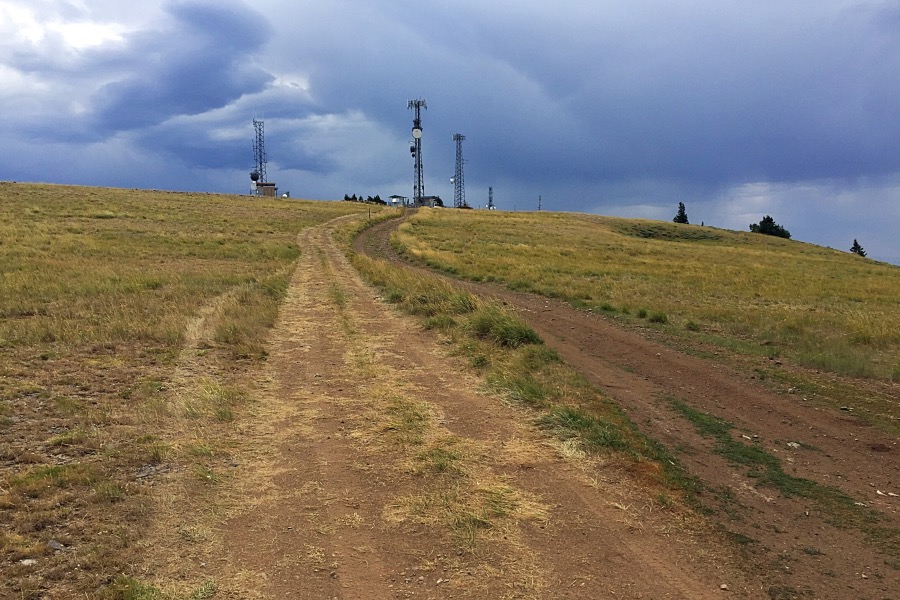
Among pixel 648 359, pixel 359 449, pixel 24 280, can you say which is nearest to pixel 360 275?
pixel 24 280

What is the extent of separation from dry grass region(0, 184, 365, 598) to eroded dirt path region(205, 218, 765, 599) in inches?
23.6

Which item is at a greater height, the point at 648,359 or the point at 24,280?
the point at 24,280

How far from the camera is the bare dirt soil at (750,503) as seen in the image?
14.2 ft

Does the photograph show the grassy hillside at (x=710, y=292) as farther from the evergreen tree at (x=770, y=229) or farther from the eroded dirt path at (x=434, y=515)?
the evergreen tree at (x=770, y=229)

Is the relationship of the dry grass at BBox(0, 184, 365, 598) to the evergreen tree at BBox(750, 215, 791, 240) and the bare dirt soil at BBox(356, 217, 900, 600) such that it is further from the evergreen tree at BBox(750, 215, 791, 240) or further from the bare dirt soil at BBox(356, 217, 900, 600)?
the evergreen tree at BBox(750, 215, 791, 240)

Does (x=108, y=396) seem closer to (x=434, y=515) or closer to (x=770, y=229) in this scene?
(x=434, y=515)

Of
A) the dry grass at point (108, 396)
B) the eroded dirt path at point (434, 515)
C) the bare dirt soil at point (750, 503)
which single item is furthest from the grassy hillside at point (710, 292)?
the dry grass at point (108, 396)

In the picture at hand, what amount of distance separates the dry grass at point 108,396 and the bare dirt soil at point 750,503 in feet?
10.1

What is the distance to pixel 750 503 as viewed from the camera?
5680mm

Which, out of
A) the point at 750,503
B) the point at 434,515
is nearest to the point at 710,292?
the point at 750,503

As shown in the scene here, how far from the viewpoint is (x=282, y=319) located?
13844mm

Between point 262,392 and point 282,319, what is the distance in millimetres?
5529

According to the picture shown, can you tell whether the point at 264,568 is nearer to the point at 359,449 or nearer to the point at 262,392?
the point at 359,449

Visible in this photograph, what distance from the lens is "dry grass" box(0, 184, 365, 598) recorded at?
14.9ft
